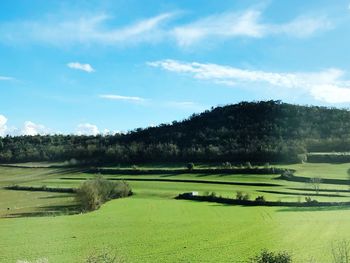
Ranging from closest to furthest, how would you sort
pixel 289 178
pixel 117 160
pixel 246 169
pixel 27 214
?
pixel 27 214 < pixel 289 178 < pixel 246 169 < pixel 117 160

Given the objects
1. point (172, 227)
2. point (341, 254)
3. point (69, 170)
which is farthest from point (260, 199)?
point (69, 170)

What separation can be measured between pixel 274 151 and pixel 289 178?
1074 inches

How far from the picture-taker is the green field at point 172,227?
3759cm

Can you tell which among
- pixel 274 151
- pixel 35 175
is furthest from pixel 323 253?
pixel 35 175

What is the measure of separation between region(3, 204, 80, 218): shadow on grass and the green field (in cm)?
13

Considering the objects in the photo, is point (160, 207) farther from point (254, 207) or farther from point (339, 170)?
point (339, 170)

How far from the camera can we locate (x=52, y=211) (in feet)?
222

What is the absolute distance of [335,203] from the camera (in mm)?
65500

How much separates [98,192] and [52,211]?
1029 cm

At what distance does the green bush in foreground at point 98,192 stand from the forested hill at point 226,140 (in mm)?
45221

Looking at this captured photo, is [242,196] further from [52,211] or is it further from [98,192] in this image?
[52,211]

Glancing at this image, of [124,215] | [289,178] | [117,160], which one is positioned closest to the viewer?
[124,215]

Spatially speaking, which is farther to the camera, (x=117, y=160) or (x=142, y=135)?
(x=142, y=135)

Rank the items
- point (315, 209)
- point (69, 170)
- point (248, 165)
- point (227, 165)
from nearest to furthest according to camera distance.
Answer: point (315, 209) → point (248, 165) → point (227, 165) → point (69, 170)
